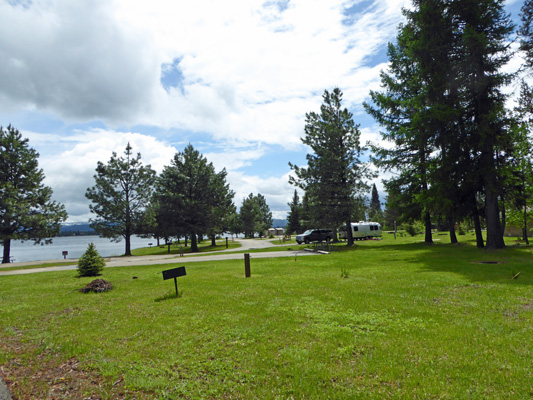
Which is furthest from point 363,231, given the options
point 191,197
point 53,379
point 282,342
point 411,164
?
point 53,379

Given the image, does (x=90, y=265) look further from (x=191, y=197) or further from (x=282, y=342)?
(x=191, y=197)

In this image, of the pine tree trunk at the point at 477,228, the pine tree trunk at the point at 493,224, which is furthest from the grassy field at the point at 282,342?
the pine tree trunk at the point at 477,228

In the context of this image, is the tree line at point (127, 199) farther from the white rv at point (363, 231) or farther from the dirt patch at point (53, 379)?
the dirt patch at point (53, 379)

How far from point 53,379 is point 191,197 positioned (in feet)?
123

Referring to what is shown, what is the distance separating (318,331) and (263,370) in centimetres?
189

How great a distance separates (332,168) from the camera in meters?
30.5

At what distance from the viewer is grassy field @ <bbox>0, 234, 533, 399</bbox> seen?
4.06 metres

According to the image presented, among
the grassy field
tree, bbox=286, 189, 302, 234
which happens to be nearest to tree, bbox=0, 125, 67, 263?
the grassy field

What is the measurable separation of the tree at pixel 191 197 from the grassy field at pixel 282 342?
29.5 metres

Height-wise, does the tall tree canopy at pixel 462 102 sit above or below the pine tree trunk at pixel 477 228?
above

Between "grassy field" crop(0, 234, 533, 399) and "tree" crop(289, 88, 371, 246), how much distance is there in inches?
784

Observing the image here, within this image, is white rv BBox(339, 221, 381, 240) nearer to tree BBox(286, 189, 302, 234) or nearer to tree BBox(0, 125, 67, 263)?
tree BBox(286, 189, 302, 234)

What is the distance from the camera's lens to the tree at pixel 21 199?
31.0 metres

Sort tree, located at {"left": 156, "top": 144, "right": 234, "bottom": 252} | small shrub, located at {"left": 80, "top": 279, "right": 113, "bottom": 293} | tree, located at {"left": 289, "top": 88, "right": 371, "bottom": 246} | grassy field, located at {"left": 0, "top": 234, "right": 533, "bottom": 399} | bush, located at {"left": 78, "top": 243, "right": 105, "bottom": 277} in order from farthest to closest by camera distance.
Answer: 1. tree, located at {"left": 156, "top": 144, "right": 234, "bottom": 252}
2. tree, located at {"left": 289, "top": 88, "right": 371, "bottom": 246}
3. bush, located at {"left": 78, "top": 243, "right": 105, "bottom": 277}
4. small shrub, located at {"left": 80, "top": 279, "right": 113, "bottom": 293}
5. grassy field, located at {"left": 0, "top": 234, "right": 533, "bottom": 399}
